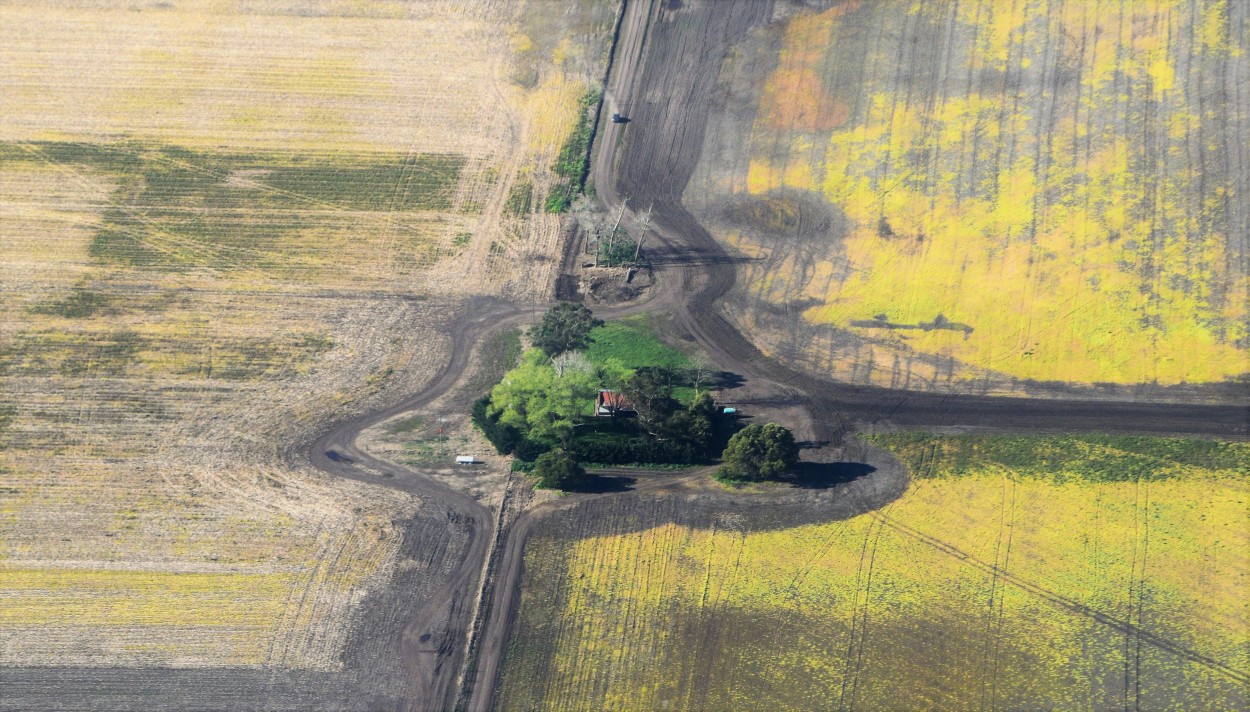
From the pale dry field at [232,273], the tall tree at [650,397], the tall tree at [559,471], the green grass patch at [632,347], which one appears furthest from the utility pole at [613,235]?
the tall tree at [559,471]

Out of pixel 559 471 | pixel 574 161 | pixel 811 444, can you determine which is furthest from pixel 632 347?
pixel 574 161

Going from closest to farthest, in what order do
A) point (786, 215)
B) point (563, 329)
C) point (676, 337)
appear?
point (563, 329)
point (676, 337)
point (786, 215)

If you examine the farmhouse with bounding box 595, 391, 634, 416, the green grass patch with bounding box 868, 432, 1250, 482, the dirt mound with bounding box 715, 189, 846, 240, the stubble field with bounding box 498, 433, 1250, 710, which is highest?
the dirt mound with bounding box 715, 189, 846, 240

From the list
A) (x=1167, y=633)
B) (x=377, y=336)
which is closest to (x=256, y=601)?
Answer: (x=377, y=336)

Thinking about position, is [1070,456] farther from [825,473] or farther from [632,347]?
[632,347]

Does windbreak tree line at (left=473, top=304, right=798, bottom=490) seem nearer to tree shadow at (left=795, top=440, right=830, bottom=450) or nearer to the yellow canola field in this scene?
tree shadow at (left=795, top=440, right=830, bottom=450)

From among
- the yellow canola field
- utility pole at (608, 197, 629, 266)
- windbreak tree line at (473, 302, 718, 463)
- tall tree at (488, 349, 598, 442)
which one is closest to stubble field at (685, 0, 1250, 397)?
the yellow canola field

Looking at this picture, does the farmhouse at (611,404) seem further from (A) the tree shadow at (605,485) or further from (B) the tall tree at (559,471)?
(A) the tree shadow at (605,485)
